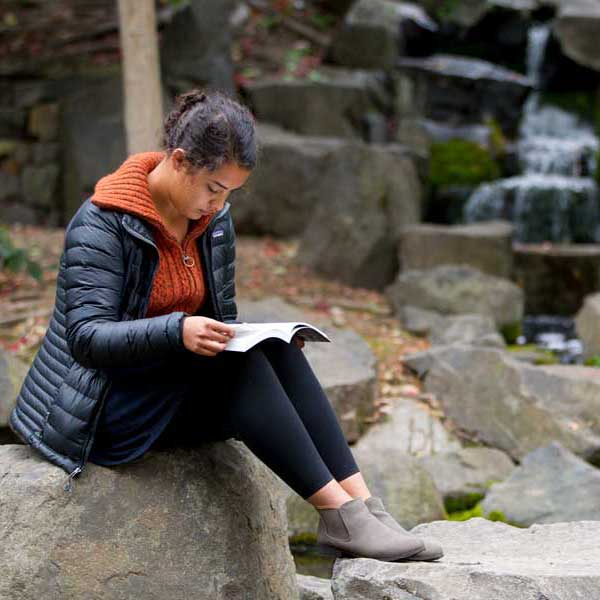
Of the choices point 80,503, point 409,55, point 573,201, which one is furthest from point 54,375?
point 409,55

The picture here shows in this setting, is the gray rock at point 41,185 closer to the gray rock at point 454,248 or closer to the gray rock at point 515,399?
the gray rock at point 454,248

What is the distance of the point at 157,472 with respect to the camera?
2.53 meters

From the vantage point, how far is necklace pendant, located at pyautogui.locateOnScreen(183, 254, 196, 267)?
2.56m

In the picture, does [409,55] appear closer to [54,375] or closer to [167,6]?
[167,6]

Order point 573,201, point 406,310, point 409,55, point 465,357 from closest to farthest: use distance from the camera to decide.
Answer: point 465,357 → point 406,310 → point 573,201 → point 409,55

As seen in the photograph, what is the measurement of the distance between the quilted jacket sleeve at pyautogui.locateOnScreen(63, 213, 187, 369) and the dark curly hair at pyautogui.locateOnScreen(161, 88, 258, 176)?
0.88 ft

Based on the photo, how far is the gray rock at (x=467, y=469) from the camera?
433 cm

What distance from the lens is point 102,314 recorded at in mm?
2340

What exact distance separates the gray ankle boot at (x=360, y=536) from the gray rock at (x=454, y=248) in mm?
5377

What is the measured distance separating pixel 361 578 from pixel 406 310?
15.1ft

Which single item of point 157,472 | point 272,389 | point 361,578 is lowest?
point 361,578

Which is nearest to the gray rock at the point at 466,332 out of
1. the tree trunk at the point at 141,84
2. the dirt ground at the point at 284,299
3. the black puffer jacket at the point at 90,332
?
the dirt ground at the point at 284,299

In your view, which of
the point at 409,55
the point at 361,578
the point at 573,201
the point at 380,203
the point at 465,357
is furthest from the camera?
the point at 409,55

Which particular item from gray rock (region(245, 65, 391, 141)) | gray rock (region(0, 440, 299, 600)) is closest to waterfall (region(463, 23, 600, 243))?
gray rock (region(245, 65, 391, 141))
